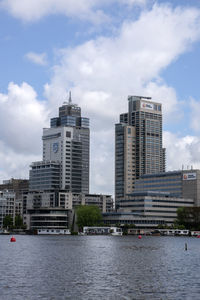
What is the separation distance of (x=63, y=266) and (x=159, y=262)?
22.7 metres

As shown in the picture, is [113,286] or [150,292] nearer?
[150,292]

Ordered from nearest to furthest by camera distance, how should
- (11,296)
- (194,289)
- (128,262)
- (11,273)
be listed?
(11,296) < (194,289) < (11,273) < (128,262)

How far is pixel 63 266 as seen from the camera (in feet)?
336

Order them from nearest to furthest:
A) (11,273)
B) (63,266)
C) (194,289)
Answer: (194,289) → (11,273) → (63,266)

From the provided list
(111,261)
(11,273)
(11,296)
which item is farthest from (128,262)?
(11,296)

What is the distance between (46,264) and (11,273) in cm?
1770

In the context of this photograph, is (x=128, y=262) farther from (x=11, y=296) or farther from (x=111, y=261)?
(x=11, y=296)

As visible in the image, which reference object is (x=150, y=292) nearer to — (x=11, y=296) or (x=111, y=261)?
(x=11, y=296)

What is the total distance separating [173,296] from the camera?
6631cm

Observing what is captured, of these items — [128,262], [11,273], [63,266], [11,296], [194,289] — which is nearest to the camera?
[11,296]

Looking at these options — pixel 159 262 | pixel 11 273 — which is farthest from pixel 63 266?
pixel 159 262

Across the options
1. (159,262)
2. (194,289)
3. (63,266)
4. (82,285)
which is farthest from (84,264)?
(194,289)

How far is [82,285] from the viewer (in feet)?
248

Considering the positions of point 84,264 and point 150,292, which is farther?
point 84,264
